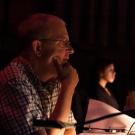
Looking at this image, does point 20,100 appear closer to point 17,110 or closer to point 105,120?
point 17,110

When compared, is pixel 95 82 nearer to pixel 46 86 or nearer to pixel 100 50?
pixel 100 50

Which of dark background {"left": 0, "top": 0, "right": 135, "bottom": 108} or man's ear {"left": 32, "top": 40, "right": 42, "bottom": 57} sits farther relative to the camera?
dark background {"left": 0, "top": 0, "right": 135, "bottom": 108}

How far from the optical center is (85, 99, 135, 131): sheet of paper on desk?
5.86 ft

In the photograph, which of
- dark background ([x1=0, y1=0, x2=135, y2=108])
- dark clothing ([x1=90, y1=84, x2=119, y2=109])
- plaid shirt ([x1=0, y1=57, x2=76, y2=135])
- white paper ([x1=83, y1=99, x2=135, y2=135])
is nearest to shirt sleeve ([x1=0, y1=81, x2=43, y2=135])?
plaid shirt ([x1=0, y1=57, x2=76, y2=135])

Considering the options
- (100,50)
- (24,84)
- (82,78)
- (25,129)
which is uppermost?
(24,84)

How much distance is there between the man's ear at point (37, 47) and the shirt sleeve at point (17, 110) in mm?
178

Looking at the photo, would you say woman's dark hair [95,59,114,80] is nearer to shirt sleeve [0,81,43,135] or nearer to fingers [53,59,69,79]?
fingers [53,59,69,79]

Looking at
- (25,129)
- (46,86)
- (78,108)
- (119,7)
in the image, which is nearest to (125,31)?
(119,7)

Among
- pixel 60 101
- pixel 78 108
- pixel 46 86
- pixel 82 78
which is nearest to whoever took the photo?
pixel 60 101

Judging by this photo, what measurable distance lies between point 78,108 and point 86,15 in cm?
133

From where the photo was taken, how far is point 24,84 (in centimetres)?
163

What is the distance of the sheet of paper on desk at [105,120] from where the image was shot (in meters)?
1.79

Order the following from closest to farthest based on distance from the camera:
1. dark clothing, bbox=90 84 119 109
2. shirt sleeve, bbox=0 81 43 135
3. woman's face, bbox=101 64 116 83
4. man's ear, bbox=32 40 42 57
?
shirt sleeve, bbox=0 81 43 135 → man's ear, bbox=32 40 42 57 → dark clothing, bbox=90 84 119 109 → woman's face, bbox=101 64 116 83

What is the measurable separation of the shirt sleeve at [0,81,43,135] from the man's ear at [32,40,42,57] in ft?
0.58
